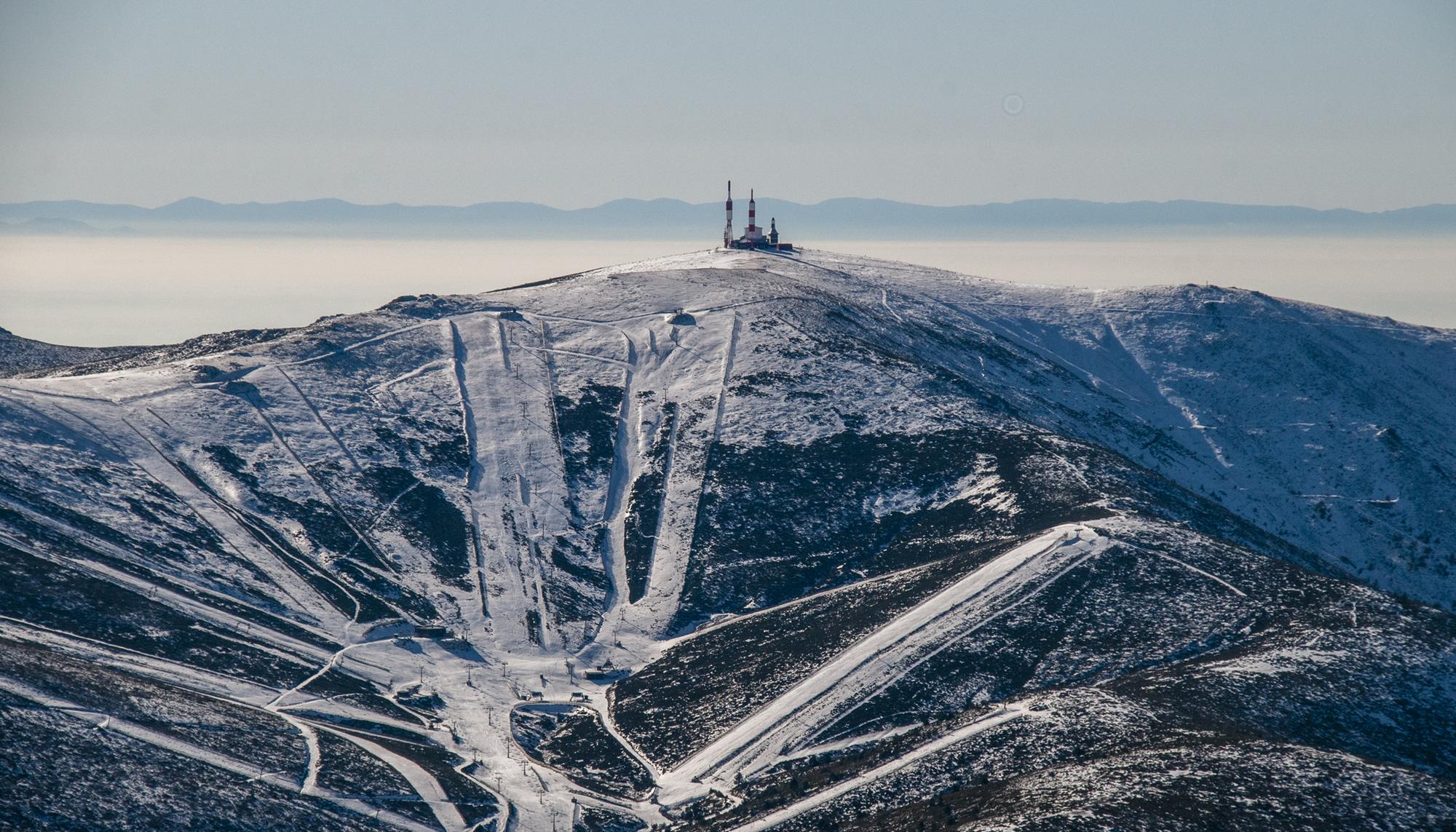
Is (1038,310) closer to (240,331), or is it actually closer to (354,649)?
(240,331)

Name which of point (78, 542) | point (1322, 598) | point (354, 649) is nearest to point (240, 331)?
point (78, 542)

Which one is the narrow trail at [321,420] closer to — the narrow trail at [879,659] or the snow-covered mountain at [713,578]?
the snow-covered mountain at [713,578]

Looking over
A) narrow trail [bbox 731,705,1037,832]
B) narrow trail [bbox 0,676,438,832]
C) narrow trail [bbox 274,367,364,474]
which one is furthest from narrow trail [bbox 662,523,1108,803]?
narrow trail [bbox 274,367,364,474]

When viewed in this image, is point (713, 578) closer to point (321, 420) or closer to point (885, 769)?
point (885, 769)

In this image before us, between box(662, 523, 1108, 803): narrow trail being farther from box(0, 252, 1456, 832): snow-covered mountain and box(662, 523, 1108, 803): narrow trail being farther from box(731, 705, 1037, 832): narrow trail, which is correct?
box(731, 705, 1037, 832): narrow trail

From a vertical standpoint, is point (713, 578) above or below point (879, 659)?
above

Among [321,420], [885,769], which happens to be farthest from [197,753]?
[321,420]
